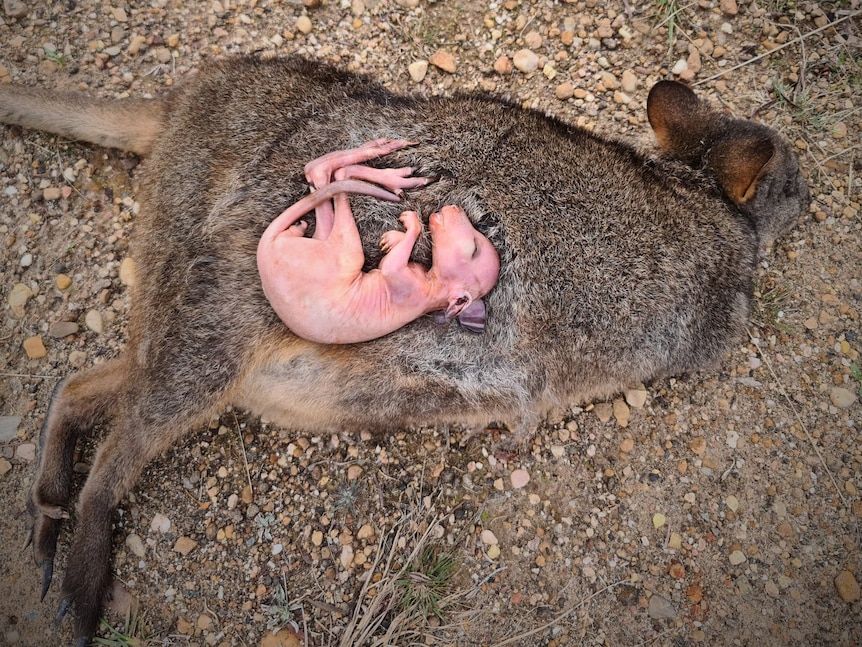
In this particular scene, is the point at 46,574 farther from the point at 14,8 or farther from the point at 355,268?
the point at 14,8

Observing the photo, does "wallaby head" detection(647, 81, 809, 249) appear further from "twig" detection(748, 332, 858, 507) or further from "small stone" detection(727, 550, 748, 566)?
"small stone" detection(727, 550, 748, 566)

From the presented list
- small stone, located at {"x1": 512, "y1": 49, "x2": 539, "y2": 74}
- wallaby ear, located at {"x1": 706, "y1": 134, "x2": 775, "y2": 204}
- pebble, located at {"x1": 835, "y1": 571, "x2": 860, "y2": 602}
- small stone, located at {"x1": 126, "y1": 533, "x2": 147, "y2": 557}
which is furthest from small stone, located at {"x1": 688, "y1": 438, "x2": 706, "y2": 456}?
small stone, located at {"x1": 126, "y1": 533, "x2": 147, "y2": 557}

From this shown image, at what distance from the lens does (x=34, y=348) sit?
346 centimetres

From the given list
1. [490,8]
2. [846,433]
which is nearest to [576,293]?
[846,433]

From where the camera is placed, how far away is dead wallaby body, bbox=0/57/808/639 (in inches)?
114

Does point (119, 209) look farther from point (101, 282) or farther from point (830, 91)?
point (830, 91)

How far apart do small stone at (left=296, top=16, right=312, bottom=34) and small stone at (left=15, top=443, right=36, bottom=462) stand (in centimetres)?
316

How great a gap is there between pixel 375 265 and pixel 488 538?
1775 millimetres

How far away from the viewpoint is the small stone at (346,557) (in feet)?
10.8

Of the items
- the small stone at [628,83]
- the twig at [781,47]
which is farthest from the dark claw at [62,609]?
the twig at [781,47]

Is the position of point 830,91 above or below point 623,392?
above

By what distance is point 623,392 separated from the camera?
3.60m

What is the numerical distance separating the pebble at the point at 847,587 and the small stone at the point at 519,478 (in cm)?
190

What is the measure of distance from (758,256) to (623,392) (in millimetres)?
1163
